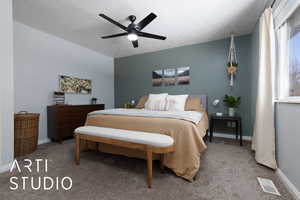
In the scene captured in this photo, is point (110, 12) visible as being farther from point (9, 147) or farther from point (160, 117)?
point (9, 147)

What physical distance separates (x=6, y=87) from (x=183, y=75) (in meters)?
3.46

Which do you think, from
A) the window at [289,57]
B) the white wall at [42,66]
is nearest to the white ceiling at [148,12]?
the white wall at [42,66]

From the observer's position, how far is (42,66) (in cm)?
289

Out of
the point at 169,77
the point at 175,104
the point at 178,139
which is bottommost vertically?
the point at 178,139

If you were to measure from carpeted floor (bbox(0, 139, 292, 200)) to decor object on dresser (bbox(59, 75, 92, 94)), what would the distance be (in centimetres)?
161

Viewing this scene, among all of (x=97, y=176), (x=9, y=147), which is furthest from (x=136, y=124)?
(x=9, y=147)

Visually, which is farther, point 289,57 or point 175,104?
point 175,104

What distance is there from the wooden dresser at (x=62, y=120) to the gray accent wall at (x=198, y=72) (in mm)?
1736

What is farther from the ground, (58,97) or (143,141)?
(58,97)

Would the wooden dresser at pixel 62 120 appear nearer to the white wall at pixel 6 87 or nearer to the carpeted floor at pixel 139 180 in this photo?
the carpeted floor at pixel 139 180

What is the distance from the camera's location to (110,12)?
87.7 inches

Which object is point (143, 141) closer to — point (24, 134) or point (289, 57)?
point (289, 57)

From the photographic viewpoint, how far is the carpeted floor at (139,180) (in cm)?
129

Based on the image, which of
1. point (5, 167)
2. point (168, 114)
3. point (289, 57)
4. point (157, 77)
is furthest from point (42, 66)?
point (289, 57)
